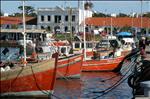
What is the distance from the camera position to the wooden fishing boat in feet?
95.5

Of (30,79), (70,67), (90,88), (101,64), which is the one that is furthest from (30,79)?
(101,64)

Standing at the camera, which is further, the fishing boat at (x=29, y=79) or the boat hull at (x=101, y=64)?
the boat hull at (x=101, y=64)

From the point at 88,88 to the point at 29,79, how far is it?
26.6ft

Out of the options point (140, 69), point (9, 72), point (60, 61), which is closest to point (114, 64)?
point (60, 61)

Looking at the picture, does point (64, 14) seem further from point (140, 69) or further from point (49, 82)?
point (140, 69)

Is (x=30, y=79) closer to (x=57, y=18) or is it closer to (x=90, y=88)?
(x=90, y=88)

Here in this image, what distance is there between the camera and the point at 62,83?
3969cm

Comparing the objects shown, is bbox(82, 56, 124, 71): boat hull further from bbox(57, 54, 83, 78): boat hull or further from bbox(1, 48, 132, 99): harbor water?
bbox(57, 54, 83, 78): boat hull

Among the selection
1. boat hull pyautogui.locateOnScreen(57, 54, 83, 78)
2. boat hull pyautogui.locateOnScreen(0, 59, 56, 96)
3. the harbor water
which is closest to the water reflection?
the harbor water

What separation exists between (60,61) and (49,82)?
1114 cm

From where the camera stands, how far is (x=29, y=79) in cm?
2955

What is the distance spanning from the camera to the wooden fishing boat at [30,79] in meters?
29.1

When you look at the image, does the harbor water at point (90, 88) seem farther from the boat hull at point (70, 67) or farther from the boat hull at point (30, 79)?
the boat hull at point (30, 79)

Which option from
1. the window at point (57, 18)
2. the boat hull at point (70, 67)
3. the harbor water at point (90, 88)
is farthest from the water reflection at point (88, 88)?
the window at point (57, 18)
